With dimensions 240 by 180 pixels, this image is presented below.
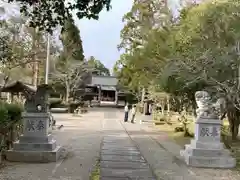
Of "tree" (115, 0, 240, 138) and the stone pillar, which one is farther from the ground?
"tree" (115, 0, 240, 138)

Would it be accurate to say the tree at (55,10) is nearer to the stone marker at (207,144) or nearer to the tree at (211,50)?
the stone marker at (207,144)

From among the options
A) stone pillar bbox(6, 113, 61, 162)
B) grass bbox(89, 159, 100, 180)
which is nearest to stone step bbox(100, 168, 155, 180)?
grass bbox(89, 159, 100, 180)

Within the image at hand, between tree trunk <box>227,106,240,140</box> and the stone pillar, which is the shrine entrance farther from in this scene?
the stone pillar

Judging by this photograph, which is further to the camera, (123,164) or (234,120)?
(234,120)

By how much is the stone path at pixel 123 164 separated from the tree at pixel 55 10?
383 cm

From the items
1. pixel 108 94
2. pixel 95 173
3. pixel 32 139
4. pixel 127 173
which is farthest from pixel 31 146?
pixel 108 94

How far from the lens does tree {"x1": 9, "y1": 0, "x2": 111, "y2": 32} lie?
A: 6973 millimetres

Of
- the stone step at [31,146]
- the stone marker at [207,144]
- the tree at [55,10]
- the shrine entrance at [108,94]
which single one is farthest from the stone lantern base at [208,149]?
the shrine entrance at [108,94]

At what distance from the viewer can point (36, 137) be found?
12078 millimetres

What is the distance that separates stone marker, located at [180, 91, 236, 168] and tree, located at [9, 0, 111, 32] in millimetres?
6097

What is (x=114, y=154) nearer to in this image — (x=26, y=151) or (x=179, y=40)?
(x=26, y=151)

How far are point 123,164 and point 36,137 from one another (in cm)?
266

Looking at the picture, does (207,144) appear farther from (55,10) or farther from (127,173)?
(55,10)

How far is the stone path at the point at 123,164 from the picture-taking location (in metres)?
9.81
